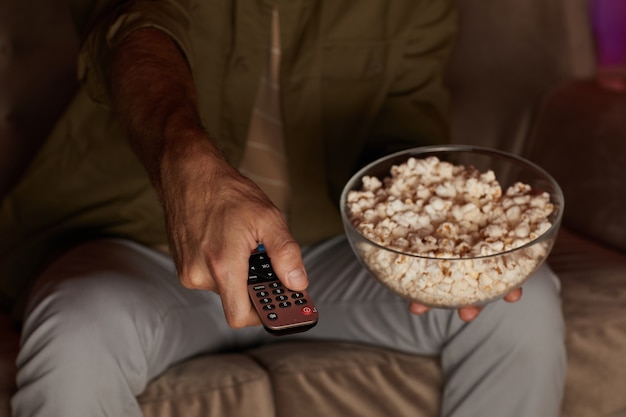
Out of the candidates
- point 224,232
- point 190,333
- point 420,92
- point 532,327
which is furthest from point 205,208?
point 420,92

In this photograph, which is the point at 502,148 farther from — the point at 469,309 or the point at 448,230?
the point at 448,230

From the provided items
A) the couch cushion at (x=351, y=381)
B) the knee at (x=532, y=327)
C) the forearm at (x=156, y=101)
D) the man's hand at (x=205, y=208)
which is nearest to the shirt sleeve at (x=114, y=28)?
the forearm at (x=156, y=101)

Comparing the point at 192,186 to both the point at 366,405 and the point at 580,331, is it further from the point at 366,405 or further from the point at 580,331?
the point at 580,331

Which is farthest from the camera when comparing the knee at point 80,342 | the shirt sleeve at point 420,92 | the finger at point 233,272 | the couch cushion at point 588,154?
the couch cushion at point 588,154

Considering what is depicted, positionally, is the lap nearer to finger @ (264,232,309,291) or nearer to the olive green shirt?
the olive green shirt

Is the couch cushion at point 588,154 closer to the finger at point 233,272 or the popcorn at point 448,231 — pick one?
the popcorn at point 448,231
